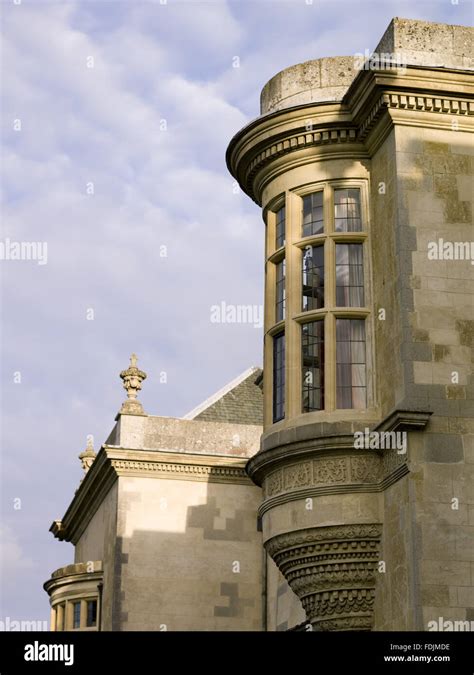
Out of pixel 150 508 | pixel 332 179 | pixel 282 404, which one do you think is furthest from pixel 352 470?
pixel 150 508

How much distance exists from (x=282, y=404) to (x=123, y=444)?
44.1 ft

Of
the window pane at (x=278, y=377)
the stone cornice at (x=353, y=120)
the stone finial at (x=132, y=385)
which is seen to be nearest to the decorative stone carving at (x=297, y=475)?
the window pane at (x=278, y=377)

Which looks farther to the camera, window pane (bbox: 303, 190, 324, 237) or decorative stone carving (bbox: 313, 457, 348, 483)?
window pane (bbox: 303, 190, 324, 237)

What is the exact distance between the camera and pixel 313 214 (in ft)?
66.2

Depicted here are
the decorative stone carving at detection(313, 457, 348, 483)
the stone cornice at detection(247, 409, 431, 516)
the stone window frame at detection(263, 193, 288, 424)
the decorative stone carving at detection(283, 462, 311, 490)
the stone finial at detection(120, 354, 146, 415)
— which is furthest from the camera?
the stone finial at detection(120, 354, 146, 415)

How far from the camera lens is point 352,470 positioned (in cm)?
1834

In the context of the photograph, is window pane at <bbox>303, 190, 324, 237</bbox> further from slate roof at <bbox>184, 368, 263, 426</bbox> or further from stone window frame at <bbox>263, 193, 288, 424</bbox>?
slate roof at <bbox>184, 368, 263, 426</bbox>

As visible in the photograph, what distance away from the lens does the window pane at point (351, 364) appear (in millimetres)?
18891

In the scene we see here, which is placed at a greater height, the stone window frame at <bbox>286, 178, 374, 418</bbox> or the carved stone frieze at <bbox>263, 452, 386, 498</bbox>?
the stone window frame at <bbox>286, 178, 374, 418</bbox>

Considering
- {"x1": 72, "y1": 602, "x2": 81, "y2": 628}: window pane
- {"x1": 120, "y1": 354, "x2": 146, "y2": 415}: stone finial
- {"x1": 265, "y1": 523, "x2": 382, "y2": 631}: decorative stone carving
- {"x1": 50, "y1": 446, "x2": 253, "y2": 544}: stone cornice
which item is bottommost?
{"x1": 265, "y1": 523, "x2": 382, "y2": 631}: decorative stone carving

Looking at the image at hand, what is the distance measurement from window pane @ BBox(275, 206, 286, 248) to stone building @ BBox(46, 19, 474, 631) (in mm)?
42

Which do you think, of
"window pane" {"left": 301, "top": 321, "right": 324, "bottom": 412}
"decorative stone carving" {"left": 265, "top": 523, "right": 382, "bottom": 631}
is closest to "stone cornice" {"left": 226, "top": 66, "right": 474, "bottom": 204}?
"window pane" {"left": 301, "top": 321, "right": 324, "bottom": 412}

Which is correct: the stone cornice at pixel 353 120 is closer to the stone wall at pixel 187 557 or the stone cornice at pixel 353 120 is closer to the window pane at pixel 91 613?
the stone wall at pixel 187 557

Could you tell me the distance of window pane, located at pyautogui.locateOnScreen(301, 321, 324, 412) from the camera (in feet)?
62.7
